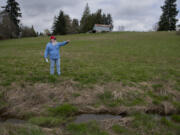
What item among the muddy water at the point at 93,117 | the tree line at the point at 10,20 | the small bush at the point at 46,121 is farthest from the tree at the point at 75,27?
the small bush at the point at 46,121

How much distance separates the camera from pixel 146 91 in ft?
15.8

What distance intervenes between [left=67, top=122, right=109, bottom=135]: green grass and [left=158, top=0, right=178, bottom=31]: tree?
2375 inches

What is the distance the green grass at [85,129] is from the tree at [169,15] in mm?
60321

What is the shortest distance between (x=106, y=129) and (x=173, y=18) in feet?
205

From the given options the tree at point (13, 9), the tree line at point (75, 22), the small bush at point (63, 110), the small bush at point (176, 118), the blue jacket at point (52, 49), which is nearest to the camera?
the small bush at point (176, 118)

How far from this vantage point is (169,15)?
50562mm

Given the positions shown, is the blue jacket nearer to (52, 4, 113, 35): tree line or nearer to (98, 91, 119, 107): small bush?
(98, 91, 119, 107): small bush

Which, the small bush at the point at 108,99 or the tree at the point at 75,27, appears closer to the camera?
the small bush at the point at 108,99

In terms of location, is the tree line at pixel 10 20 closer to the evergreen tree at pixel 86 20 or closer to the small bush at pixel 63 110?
the evergreen tree at pixel 86 20

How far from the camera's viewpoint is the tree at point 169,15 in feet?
165

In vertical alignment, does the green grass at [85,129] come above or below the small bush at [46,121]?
below

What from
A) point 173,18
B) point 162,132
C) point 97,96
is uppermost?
point 173,18

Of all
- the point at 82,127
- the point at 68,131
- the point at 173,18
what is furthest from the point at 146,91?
the point at 173,18

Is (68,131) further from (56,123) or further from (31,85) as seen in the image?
(31,85)
